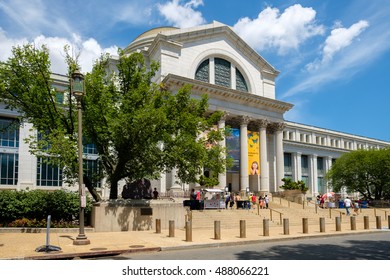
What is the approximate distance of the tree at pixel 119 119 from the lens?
19609 millimetres

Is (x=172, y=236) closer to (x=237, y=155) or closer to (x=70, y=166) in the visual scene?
(x=70, y=166)

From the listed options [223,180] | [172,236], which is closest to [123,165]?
[172,236]

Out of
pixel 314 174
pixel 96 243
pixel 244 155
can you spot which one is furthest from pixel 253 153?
pixel 96 243

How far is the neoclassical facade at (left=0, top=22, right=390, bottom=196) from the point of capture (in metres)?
42.0

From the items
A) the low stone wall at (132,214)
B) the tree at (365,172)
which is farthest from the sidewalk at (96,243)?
the tree at (365,172)

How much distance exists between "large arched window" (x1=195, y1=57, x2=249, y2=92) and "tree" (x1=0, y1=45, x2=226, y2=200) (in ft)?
85.0

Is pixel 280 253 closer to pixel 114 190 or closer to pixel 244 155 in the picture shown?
pixel 114 190

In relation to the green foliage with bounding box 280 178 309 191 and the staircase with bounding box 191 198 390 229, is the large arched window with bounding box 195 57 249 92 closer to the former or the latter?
the green foliage with bounding box 280 178 309 191

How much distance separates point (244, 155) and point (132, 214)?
87.7 feet

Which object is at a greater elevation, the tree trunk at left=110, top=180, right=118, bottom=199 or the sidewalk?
the tree trunk at left=110, top=180, right=118, bottom=199

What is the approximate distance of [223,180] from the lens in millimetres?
43594

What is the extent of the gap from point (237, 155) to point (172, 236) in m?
28.5

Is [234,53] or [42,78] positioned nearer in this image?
[42,78]

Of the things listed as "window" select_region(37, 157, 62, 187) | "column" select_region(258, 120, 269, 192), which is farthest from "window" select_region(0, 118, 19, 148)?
"column" select_region(258, 120, 269, 192)
